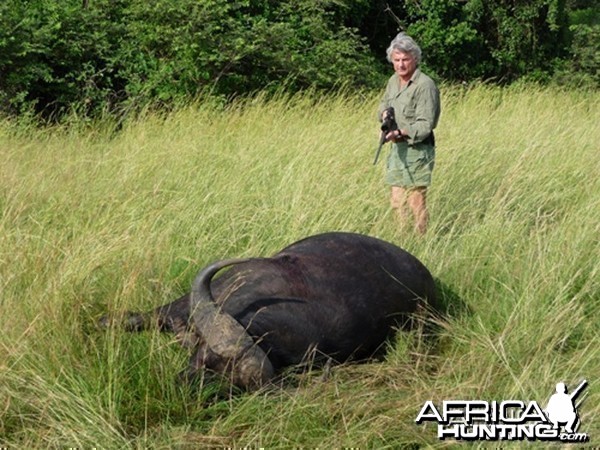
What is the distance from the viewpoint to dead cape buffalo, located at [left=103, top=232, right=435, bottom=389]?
3779 mm

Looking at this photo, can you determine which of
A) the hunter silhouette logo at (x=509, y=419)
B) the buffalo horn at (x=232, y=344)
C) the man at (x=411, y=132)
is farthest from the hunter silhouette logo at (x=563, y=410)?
the man at (x=411, y=132)

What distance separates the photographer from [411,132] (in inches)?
237

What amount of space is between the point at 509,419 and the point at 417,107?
3044mm

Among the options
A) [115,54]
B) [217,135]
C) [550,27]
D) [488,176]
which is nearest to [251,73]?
[115,54]

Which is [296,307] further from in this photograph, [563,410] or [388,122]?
[388,122]

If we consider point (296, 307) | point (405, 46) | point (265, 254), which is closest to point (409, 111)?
point (405, 46)

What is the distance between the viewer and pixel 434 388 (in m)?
3.74

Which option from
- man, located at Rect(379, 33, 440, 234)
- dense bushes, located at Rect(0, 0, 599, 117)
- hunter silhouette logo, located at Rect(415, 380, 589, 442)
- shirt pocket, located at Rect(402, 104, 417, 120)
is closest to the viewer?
hunter silhouette logo, located at Rect(415, 380, 589, 442)

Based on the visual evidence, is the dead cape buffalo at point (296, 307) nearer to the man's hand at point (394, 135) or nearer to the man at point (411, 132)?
the man at point (411, 132)

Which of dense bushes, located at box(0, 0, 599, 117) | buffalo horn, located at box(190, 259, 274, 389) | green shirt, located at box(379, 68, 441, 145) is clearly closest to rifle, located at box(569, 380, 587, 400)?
buffalo horn, located at box(190, 259, 274, 389)

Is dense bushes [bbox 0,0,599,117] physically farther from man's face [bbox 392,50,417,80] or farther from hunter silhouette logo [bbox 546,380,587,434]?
hunter silhouette logo [bbox 546,380,587,434]

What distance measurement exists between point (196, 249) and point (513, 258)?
188 cm

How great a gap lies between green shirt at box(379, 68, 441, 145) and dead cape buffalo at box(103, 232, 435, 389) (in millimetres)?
1540

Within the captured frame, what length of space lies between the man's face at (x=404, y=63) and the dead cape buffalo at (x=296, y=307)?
1.80m
